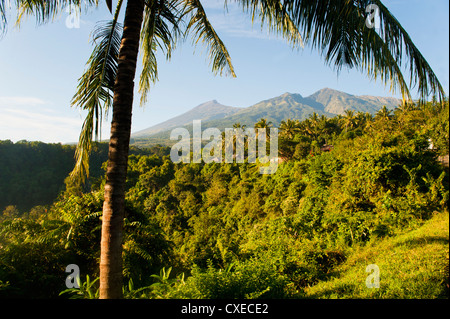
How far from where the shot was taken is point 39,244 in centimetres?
502

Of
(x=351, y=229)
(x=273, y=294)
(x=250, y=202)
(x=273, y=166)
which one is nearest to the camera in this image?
(x=273, y=294)

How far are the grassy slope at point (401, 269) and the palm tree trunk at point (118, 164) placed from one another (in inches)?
103

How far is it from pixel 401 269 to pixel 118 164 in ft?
13.7

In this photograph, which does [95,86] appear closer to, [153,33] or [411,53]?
[153,33]

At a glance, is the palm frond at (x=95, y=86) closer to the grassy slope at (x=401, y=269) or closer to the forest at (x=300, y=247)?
the forest at (x=300, y=247)

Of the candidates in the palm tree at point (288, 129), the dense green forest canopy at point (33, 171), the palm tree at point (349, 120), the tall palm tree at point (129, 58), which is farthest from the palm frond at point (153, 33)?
the palm tree at point (349, 120)

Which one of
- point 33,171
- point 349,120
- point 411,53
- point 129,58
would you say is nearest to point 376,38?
point 411,53

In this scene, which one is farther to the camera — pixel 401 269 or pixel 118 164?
pixel 401 269

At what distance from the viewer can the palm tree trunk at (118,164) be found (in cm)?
238

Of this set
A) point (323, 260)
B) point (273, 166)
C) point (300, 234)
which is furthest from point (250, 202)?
point (323, 260)

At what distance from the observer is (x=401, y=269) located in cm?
365

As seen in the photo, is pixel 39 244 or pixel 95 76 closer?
pixel 95 76
